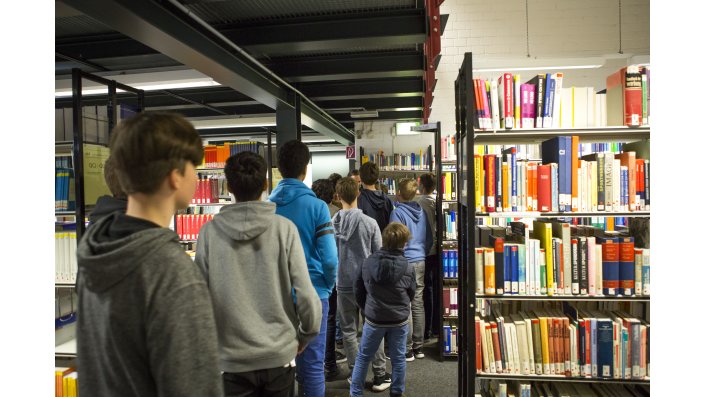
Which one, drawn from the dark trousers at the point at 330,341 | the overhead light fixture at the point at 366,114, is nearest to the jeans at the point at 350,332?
the dark trousers at the point at 330,341

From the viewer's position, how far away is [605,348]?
2463 millimetres

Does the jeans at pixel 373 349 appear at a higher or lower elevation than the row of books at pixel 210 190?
lower

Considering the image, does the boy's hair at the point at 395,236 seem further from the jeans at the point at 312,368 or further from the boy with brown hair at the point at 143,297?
the boy with brown hair at the point at 143,297

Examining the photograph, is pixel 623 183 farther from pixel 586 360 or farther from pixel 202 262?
pixel 202 262

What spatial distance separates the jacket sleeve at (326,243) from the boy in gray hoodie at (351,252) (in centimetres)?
124

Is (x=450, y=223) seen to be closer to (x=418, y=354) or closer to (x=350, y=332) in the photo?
(x=418, y=354)

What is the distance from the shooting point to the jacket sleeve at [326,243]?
2.56 meters

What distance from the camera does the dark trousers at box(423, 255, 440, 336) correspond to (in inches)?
190

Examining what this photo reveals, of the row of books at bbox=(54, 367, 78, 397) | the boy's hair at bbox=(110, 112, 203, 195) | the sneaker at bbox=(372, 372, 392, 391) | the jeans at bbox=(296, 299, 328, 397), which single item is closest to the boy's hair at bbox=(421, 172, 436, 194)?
the sneaker at bbox=(372, 372, 392, 391)

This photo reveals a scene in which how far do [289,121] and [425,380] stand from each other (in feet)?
11.0

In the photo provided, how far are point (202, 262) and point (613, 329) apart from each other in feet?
7.41

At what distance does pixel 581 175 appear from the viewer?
8.23 ft

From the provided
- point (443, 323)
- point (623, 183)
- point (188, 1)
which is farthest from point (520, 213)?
point (188, 1)

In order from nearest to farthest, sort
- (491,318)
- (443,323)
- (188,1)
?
(491,318) < (188,1) < (443,323)
